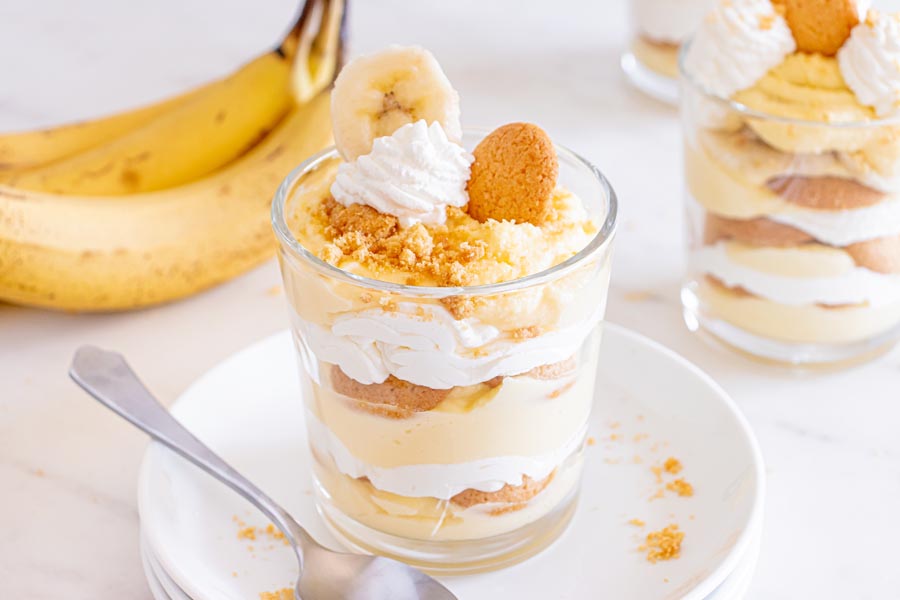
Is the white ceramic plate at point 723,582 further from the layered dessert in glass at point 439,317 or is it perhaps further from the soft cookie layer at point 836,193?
the soft cookie layer at point 836,193

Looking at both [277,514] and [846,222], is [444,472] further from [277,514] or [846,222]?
[846,222]

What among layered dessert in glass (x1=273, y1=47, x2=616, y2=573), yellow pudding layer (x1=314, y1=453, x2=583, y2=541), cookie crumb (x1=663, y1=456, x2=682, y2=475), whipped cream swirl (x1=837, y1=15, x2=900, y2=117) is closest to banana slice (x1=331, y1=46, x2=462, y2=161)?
layered dessert in glass (x1=273, y1=47, x2=616, y2=573)

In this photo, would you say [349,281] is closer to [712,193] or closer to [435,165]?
[435,165]

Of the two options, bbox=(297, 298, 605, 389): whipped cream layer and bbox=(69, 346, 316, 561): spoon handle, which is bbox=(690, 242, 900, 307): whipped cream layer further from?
bbox=(69, 346, 316, 561): spoon handle

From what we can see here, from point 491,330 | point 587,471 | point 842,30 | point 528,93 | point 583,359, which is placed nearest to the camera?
point 491,330

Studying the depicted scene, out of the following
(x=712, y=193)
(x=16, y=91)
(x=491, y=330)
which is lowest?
(x=16, y=91)

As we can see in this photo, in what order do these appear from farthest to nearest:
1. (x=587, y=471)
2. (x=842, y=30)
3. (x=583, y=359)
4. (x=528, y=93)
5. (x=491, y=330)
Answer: (x=528, y=93)
(x=842, y=30)
(x=587, y=471)
(x=583, y=359)
(x=491, y=330)

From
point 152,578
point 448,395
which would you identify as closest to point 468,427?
point 448,395

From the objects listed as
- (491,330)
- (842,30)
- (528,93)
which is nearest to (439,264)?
(491,330)
